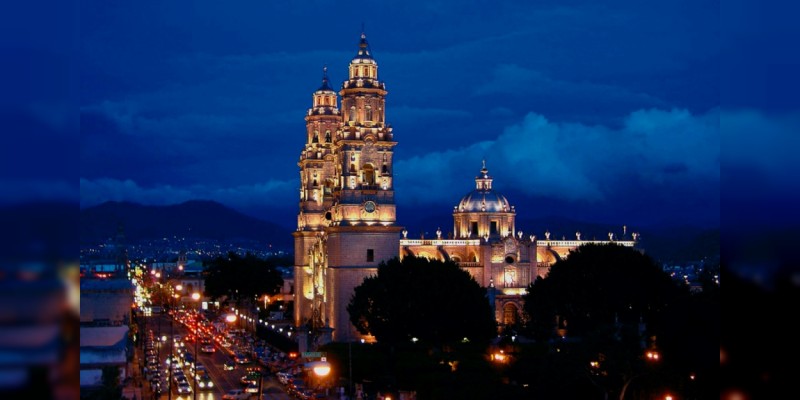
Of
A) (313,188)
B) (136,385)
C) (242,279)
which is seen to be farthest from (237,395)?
(242,279)

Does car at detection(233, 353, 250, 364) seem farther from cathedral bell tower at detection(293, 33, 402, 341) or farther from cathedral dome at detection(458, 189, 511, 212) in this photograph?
cathedral dome at detection(458, 189, 511, 212)

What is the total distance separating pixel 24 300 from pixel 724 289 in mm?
4269

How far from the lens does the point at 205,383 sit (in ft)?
A: 205

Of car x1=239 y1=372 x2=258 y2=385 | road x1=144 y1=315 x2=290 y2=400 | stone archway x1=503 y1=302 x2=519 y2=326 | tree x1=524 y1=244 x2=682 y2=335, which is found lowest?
road x1=144 y1=315 x2=290 y2=400

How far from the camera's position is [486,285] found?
293ft

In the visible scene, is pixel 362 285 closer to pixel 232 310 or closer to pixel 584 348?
pixel 584 348

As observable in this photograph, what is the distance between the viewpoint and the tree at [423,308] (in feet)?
230

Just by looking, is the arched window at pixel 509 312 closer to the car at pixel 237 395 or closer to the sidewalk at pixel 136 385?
the sidewalk at pixel 136 385

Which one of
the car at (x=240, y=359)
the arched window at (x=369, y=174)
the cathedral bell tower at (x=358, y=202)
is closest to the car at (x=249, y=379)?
the car at (x=240, y=359)

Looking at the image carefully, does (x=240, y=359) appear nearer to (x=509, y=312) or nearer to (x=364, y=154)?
(x=364, y=154)

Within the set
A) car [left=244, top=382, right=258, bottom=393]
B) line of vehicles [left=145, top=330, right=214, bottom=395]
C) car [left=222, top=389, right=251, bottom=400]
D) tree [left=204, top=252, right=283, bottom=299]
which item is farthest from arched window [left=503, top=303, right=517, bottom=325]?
tree [left=204, top=252, right=283, bottom=299]

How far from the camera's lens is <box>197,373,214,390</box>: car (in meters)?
61.4

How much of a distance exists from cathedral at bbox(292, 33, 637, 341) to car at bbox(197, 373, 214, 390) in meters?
14.1

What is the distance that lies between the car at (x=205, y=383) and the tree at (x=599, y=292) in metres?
22.0
